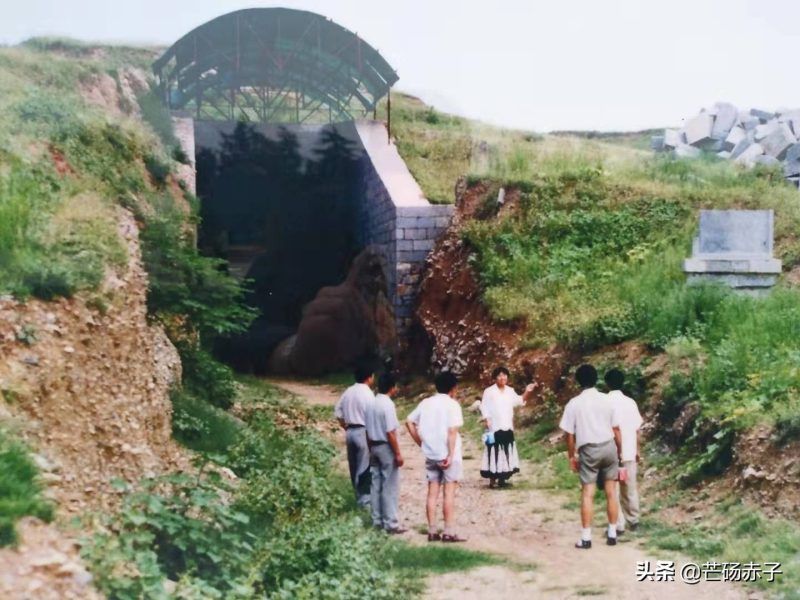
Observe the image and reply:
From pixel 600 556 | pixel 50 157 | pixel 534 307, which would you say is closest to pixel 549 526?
pixel 600 556

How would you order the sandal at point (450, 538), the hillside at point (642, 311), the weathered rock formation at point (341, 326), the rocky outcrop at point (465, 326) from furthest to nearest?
the weathered rock formation at point (341, 326)
the rocky outcrop at point (465, 326)
the hillside at point (642, 311)
the sandal at point (450, 538)

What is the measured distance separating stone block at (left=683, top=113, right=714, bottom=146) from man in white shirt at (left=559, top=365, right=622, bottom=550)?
19.2 meters

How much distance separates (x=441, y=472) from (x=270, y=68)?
55.9ft

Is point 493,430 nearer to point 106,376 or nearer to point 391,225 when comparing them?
point 106,376

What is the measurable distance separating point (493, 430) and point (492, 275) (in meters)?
5.77

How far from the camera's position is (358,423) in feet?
25.1

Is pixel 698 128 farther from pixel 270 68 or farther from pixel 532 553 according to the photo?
pixel 532 553

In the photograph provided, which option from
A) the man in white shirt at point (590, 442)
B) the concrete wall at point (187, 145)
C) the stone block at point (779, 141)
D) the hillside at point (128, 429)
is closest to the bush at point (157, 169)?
the concrete wall at point (187, 145)

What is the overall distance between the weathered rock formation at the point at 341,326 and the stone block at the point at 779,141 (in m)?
9.85

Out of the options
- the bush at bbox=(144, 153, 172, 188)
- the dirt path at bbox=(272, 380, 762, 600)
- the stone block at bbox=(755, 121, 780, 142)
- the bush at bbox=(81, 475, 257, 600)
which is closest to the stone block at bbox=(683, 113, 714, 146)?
the stone block at bbox=(755, 121, 780, 142)

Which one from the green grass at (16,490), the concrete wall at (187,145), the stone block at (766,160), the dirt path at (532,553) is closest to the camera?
the green grass at (16,490)

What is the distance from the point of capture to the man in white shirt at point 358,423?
7.64 metres

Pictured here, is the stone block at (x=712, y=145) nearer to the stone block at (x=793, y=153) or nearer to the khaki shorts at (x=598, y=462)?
the stone block at (x=793, y=153)

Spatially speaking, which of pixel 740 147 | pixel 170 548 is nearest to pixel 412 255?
pixel 740 147
